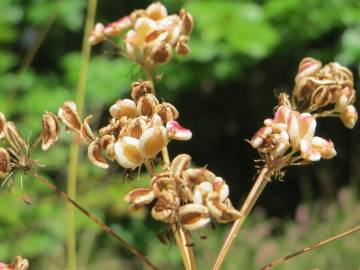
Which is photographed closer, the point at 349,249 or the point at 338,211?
the point at 349,249

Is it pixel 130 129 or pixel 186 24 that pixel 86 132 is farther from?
pixel 186 24

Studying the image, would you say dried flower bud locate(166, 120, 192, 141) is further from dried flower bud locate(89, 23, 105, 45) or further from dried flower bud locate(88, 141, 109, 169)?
dried flower bud locate(89, 23, 105, 45)

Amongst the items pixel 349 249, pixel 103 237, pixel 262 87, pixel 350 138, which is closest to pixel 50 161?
pixel 103 237

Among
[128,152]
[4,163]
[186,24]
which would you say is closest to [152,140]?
[128,152]

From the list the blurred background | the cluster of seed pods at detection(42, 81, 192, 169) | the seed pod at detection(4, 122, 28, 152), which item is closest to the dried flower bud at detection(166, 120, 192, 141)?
the cluster of seed pods at detection(42, 81, 192, 169)

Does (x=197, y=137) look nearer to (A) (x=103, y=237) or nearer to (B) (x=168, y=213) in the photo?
(A) (x=103, y=237)

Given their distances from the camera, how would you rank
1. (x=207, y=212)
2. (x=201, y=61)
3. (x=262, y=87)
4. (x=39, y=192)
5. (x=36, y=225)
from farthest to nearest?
(x=262, y=87) → (x=201, y=61) → (x=39, y=192) → (x=36, y=225) → (x=207, y=212)
